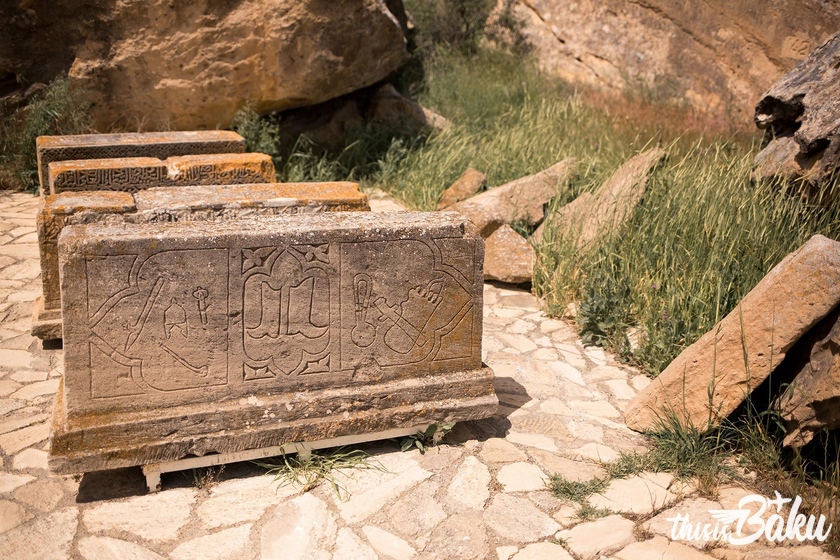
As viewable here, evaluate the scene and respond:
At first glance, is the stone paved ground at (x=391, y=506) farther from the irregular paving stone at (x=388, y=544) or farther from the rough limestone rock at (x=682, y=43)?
the rough limestone rock at (x=682, y=43)

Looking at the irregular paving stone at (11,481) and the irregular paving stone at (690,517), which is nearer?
the irregular paving stone at (690,517)

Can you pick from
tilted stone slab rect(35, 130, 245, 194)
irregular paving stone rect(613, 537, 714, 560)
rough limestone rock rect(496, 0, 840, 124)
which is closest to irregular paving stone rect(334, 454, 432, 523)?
irregular paving stone rect(613, 537, 714, 560)

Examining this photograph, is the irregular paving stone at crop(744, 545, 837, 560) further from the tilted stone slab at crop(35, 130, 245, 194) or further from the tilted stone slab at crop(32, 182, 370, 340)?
the tilted stone slab at crop(35, 130, 245, 194)


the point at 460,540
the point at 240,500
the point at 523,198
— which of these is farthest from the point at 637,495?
the point at 523,198

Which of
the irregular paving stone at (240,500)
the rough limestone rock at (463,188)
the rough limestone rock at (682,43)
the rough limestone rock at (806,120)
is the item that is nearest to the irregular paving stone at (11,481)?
the irregular paving stone at (240,500)

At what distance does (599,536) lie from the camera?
3221mm

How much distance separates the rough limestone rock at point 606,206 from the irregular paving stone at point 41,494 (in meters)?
3.59

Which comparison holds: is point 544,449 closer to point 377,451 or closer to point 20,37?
point 377,451

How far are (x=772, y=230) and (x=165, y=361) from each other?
144 inches

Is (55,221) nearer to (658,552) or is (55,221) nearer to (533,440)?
(533,440)

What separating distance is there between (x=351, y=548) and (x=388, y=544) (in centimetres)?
14

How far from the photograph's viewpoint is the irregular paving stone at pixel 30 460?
11.5 ft

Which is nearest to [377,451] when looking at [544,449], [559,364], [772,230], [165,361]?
[544,449]

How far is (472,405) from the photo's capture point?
376 cm
